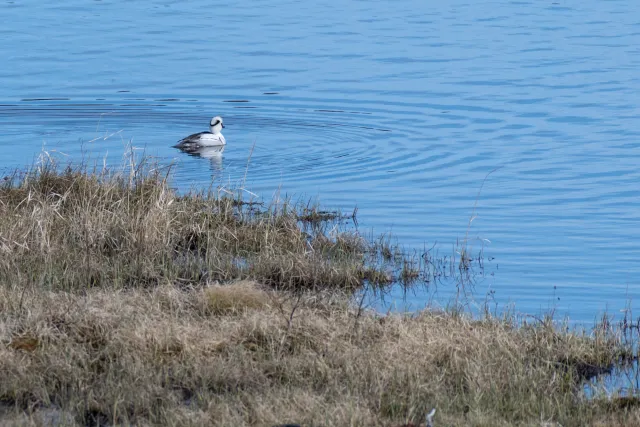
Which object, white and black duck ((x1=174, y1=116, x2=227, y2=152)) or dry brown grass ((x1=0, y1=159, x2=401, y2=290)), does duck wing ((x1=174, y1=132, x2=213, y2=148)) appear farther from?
dry brown grass ((x1=0, y1=159, x2=401, y2=290))

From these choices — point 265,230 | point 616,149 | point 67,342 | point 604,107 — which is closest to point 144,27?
point 604,107

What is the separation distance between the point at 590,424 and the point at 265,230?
5.11 m

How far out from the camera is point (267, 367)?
26.1 feet

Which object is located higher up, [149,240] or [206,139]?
[149,240]

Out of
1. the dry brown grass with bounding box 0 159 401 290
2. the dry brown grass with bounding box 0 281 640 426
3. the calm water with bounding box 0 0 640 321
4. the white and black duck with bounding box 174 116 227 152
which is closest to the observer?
the dry brown grass with bounding box 0 281 640 426

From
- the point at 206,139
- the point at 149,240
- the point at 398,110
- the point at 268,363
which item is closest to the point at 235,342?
the point at 268,363

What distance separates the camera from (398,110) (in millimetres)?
20625

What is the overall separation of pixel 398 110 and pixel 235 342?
1273cm

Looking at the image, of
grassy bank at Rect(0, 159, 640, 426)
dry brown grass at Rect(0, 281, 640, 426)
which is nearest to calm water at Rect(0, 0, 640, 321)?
grassy bank at Rect(0, 159, 640, 426)

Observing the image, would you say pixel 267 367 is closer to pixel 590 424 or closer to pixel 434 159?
pixel 590 424

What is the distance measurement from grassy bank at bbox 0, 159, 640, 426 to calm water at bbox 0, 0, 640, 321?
1569mm

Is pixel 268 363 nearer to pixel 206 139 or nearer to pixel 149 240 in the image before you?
pixel 149 240

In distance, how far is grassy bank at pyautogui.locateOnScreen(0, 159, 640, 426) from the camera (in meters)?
7.32

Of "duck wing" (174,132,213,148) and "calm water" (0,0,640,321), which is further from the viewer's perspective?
"duck wing" (174,132,213,148)
